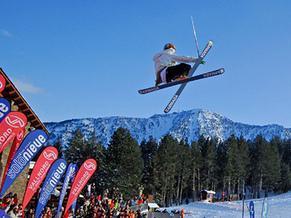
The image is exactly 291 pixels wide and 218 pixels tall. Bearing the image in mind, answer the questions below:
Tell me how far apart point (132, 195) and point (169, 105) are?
1728 inches

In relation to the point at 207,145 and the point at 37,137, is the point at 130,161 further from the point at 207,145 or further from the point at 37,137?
the point at 37,137

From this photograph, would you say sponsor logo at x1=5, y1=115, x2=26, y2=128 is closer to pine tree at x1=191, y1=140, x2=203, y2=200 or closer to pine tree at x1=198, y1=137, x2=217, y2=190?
pine tree at x1=191, y1=140, x2=203, y2=200

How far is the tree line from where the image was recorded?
181 feet

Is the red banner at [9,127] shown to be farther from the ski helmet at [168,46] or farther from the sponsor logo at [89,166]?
the sponsor logo at [89,166]

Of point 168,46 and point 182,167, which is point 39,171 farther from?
point 182,167

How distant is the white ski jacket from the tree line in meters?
42.6

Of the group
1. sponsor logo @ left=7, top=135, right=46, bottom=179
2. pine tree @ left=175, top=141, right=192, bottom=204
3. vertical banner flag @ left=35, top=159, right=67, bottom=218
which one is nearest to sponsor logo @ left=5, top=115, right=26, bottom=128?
sponsor logo @ left=7, top=135, right=46, bottom=179

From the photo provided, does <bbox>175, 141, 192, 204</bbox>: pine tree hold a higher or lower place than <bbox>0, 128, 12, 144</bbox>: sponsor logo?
higher

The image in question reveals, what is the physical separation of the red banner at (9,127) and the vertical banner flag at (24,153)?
1247mm

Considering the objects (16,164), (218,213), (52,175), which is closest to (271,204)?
(218,213)

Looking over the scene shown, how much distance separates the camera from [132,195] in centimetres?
5428

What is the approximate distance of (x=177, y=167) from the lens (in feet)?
235

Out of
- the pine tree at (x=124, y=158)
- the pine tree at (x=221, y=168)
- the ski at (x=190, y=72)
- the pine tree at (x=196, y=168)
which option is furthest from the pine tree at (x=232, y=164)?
the ski at (x=190, y=72)

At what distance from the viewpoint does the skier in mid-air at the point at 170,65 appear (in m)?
10.7
